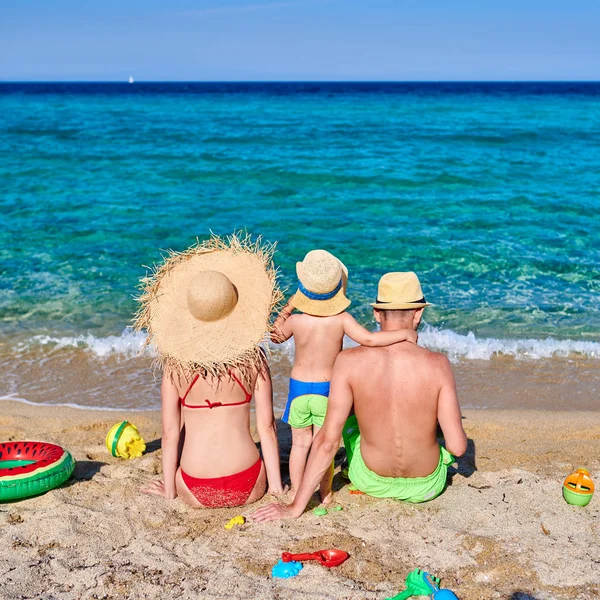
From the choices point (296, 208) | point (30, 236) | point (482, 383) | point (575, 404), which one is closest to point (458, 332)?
point (482, 383)

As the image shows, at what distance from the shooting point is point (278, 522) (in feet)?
12.5

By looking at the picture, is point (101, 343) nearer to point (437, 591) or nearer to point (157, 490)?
point (157, 490)

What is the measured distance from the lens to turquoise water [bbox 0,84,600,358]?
835 cm

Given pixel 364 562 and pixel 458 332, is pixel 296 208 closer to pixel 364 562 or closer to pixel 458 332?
pixel 458 332

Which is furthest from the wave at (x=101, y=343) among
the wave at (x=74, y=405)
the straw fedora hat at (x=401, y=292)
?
the straw fedora hat at (x=401, y=292)

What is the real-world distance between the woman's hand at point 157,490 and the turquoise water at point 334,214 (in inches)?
128

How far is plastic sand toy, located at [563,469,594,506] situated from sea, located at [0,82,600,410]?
2.07 m

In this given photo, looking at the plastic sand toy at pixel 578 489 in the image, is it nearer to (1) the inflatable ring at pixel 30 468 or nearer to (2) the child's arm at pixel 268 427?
(2) the child's arm at pixel 268 427

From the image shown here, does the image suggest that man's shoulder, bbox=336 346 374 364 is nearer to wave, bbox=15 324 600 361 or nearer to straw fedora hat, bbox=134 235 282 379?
straw fedora hat, bbox=134 235 282 379

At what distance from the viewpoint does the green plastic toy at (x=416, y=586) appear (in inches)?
122

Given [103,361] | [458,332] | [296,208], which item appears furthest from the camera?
[296,208]

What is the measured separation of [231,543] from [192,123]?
25.2m

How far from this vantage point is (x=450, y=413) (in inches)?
143

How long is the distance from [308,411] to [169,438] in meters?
0.83
